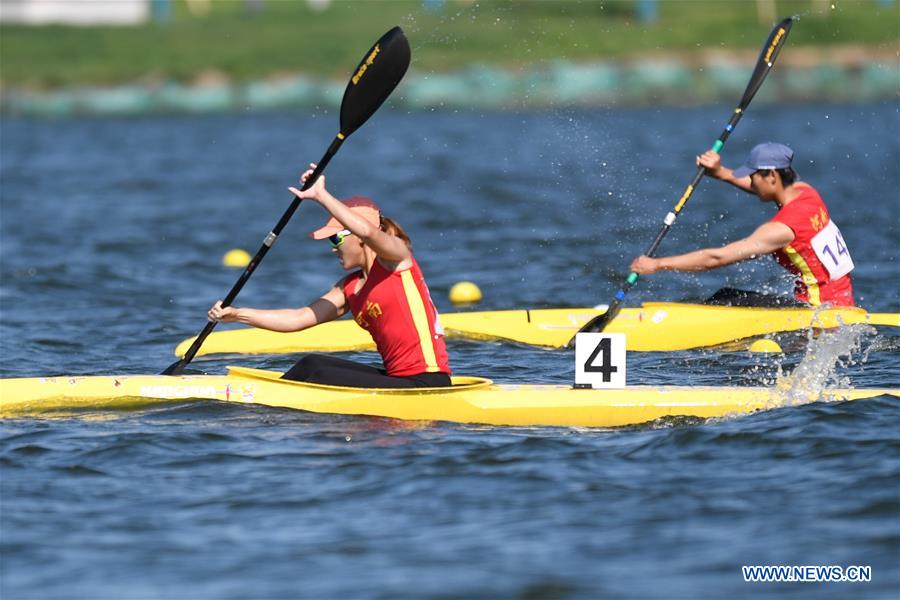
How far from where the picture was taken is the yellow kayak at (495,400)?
8.93 meters

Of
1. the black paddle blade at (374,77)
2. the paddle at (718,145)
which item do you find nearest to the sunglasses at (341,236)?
the black paddle blade at (374,77)

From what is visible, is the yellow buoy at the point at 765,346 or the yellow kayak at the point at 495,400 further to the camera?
the yellow buoy at the point at 765,346

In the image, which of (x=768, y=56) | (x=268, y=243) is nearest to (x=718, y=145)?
(x=768, y=56)

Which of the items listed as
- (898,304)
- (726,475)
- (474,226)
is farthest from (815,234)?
(474,226)

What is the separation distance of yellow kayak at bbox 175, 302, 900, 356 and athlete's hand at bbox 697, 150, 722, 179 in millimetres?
1180

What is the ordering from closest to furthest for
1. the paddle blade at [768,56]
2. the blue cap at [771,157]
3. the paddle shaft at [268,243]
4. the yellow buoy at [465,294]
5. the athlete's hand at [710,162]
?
the paddle shaft at [268,243] < the blue cap at [771,157] < the athlete's hand at [710,162] < the paddle blade at [768,56] < the yellow buoy at [465,294]

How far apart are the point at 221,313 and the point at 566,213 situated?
48.2 feet

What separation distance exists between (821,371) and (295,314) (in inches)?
132

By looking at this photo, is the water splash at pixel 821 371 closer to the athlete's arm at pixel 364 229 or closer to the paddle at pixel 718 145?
the paddle at pixel 718 145

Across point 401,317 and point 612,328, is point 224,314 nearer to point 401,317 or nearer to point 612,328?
point 401,317

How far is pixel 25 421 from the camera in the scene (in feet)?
30.4

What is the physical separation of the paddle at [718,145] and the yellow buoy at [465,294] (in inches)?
110

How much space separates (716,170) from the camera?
1224cm

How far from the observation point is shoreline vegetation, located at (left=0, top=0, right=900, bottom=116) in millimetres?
52062
